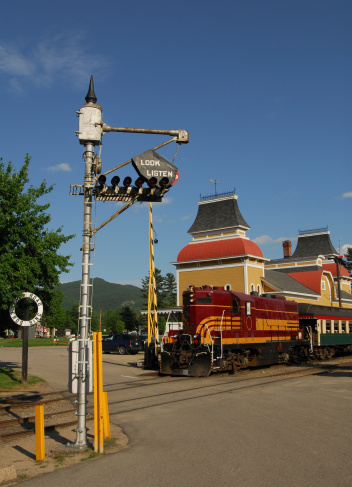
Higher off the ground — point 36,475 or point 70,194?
point 70,194

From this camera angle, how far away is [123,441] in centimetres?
928

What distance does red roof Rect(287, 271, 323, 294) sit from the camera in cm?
5697

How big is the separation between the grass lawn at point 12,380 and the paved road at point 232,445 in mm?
4620

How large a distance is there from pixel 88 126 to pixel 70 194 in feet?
4.71

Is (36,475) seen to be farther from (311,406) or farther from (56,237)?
(56,237)

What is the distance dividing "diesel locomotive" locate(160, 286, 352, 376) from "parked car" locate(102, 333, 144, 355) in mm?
14337

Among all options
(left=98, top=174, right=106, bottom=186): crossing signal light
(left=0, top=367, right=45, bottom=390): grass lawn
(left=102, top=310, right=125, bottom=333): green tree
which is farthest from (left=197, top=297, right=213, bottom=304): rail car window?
(left=102, top=310, right=125, bottom=333): green tree

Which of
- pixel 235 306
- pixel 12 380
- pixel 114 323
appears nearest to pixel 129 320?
pixel 114 323

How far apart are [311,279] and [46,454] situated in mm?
52921

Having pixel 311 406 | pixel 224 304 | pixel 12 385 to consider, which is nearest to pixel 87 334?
pixel 311 406

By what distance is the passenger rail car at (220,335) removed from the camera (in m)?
20.0

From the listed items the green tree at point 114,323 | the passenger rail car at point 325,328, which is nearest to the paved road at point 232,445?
the passenger rail car at point 325,328

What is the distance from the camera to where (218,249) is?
5006 cm

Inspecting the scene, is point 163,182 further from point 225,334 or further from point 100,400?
point 225,334
